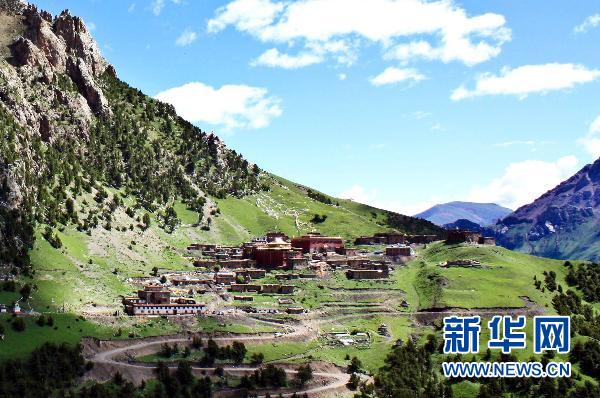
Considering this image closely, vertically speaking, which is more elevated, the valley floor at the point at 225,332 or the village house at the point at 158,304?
the village house at the point at 158,304

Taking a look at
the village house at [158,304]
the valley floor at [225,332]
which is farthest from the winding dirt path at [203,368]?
the village house at [158,304]

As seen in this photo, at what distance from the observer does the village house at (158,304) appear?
175m

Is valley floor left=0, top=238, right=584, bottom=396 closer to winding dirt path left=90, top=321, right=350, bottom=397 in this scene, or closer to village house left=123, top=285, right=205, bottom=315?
winding dirt path left=90, top=321, right=350, bottom=397

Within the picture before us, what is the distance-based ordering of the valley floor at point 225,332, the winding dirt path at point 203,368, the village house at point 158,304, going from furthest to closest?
the village house at point 158,304, the valley floor at point 225,332, the winding dirt path at point 203,368

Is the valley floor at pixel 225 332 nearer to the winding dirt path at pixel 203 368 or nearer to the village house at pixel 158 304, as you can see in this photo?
the winding dirt path at pixel 203 368

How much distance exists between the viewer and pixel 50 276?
7175 inches

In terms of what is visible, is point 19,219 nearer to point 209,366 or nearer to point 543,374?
point 209,366

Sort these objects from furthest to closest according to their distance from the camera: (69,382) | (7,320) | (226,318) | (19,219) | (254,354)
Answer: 1. (19,219)
2. (226,318)
3. (254,354)
4. (7,320)
5. (69,382)

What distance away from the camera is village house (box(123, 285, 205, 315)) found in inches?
6885

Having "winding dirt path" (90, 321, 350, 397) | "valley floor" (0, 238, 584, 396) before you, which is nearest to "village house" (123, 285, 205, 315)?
"valley floor" (0, 238, 584, 396)

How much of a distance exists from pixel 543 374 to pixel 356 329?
145 feet

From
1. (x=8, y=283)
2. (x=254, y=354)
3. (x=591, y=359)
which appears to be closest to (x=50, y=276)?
(x=8, y=283)

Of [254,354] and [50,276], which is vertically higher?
[50,276]

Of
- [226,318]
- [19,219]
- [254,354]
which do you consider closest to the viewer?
[254,354]
